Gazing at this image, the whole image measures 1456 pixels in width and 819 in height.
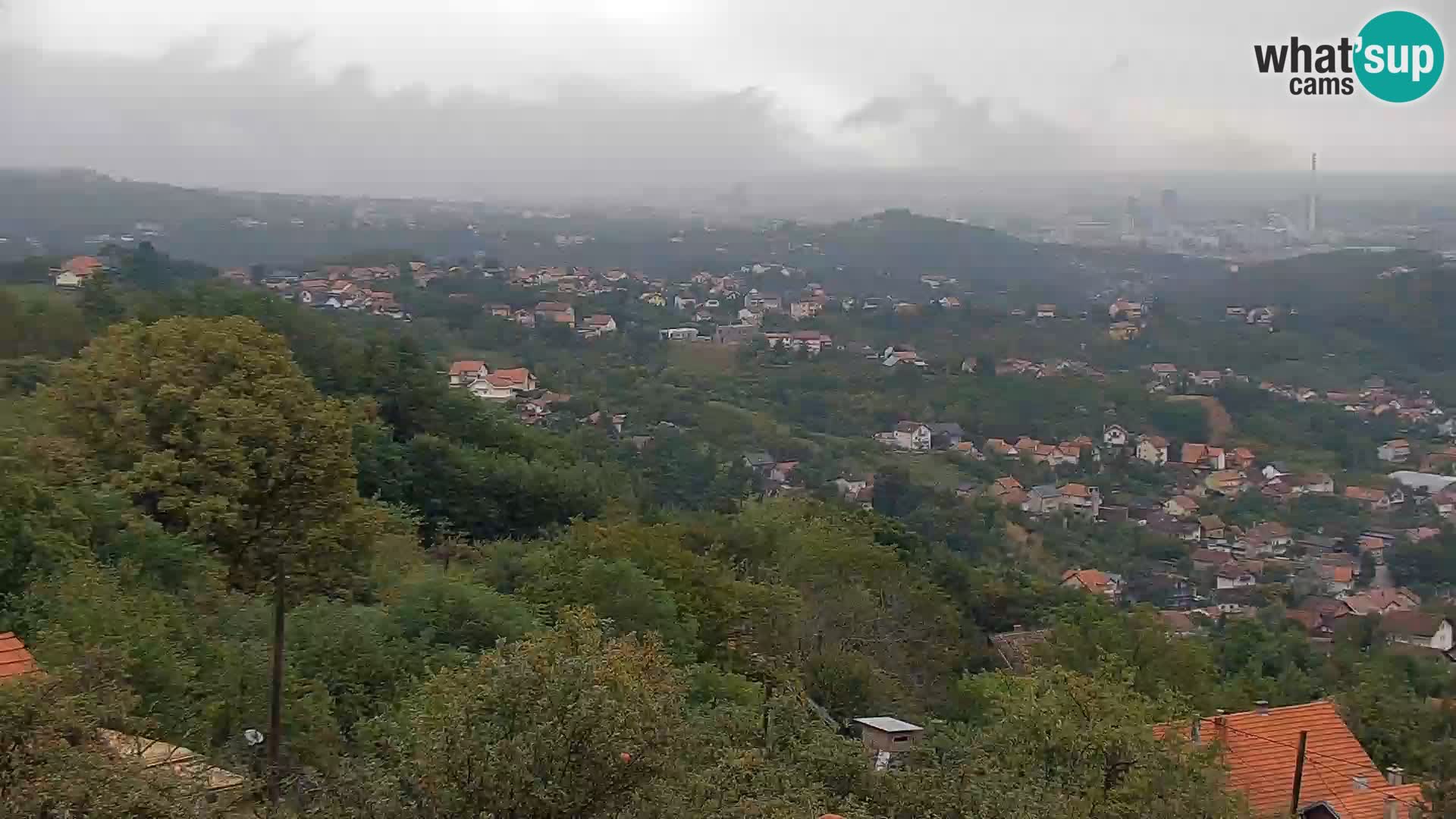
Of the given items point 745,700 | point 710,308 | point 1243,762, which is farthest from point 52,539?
point 710,308

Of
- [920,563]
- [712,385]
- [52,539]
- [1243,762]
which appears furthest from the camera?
[712,385]

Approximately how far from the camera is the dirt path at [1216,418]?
4784 centimetres

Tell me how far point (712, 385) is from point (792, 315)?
18.8m

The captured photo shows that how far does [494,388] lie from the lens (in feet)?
130

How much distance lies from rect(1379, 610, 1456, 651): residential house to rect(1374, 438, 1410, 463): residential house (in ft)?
60.5

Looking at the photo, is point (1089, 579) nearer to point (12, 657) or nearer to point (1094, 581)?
point (1094, 581)

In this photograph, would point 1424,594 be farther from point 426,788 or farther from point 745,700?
point 426,788

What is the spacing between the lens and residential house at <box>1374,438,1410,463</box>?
44.9 m

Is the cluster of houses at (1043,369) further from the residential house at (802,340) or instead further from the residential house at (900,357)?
the residential house at (802,340)

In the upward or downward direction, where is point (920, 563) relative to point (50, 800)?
downward

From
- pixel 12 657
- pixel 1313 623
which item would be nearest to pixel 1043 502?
pixel 1313 623

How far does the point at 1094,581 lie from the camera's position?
99.5 feet

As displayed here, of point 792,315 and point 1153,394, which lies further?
point 792,315

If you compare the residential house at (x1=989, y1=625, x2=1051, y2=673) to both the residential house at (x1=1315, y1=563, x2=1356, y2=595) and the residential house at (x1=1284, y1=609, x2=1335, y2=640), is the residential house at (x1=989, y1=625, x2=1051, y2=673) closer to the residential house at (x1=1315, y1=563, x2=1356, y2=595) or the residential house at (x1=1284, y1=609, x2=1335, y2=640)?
the residential house at (x1=1284, y1=609, x2=1335, y2=640)
